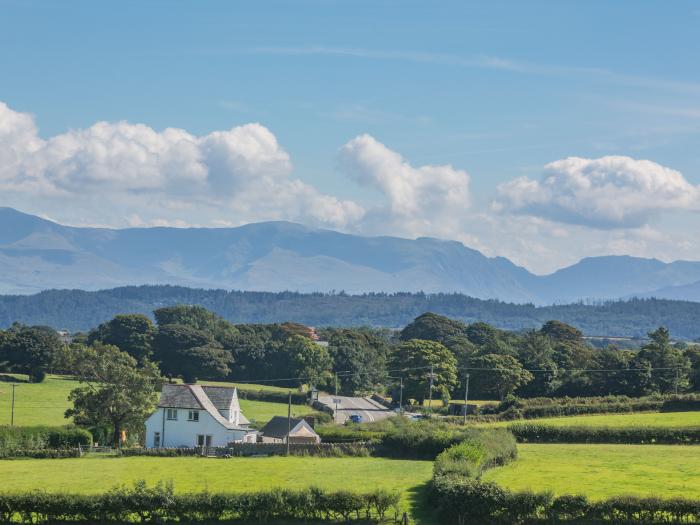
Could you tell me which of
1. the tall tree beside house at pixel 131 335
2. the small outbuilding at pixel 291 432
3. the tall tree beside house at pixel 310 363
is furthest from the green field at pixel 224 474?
the tall tree beside house at pixel 131 335

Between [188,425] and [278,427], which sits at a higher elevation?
[188,425]

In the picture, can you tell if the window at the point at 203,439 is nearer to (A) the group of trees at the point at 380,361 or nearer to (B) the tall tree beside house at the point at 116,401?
(B) the tall tree beside house at the point at 116,401

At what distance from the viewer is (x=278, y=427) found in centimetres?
8294

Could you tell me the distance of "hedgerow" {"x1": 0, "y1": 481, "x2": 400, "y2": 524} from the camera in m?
40.9

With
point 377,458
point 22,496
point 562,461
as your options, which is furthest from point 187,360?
point 22,496

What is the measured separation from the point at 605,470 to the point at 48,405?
5710 centimetres

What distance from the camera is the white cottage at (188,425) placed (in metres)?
78.8

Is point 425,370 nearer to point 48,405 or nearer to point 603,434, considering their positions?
point 603,434

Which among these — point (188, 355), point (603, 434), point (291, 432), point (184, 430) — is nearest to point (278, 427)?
point (291, 432)

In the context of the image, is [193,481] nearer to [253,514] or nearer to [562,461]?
[253,514]

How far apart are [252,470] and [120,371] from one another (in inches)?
830

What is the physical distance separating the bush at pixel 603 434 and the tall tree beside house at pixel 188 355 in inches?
2383

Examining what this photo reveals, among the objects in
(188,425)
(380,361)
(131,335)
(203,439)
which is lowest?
(203,439)

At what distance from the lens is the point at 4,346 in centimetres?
11612
